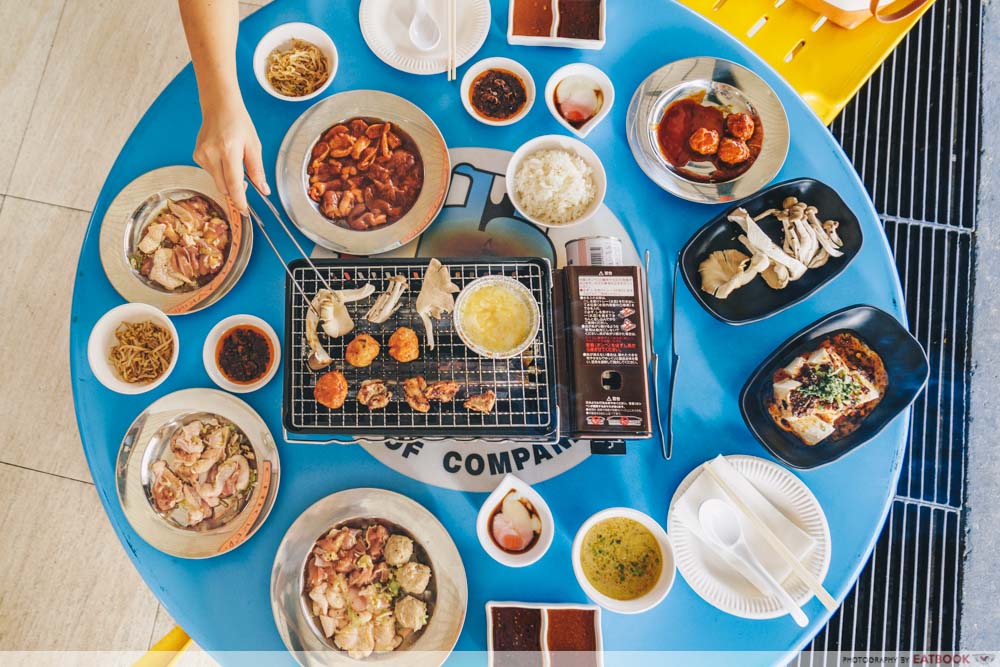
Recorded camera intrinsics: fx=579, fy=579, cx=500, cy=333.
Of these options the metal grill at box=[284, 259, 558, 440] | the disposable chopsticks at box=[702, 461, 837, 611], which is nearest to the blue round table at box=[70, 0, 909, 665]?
the disposable chopsticks at box=[702, 461, 837, 611]

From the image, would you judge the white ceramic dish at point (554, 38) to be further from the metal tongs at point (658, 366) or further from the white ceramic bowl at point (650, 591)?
the white ceramic bowl at point (650, 591)

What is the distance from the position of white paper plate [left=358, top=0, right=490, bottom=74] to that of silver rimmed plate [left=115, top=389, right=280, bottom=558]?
1.66 m

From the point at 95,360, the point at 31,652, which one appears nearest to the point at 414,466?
the point at 95,360

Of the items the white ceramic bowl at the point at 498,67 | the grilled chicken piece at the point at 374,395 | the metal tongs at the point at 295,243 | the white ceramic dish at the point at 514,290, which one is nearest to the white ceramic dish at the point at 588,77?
the white ceramic bowl at the point at 498,67

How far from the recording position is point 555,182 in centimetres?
245

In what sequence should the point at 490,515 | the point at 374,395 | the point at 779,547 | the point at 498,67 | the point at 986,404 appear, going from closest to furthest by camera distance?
the point at 374,395 → the point at 779,547 → the point at 490,515 → the point at 498,67 → the point at 986,404

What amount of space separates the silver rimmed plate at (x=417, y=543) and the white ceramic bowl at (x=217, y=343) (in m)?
0.54

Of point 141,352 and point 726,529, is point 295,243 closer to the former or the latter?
point 141,352

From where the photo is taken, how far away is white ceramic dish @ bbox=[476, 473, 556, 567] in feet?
7.21

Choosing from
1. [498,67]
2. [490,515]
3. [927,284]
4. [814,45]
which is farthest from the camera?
[927,284]

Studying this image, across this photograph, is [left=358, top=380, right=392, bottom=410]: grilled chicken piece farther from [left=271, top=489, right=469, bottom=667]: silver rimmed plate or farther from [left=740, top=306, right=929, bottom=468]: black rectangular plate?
[left=740, top=306, right=929, bottom=468]: black rectangular plate

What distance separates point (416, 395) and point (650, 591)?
3.79 ft

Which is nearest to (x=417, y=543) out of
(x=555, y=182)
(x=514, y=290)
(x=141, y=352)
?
(x=514, y=290)

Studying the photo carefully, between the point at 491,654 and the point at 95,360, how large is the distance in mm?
1892
